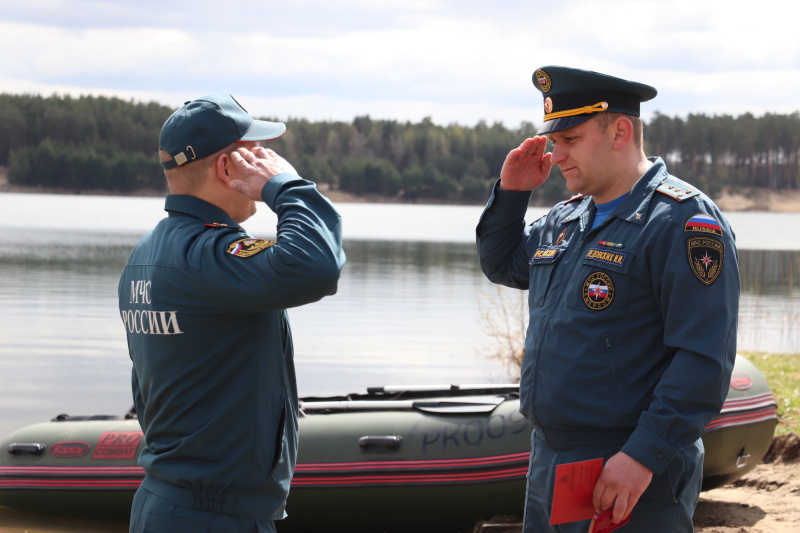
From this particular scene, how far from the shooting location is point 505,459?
449cm

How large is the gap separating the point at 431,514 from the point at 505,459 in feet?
1.57

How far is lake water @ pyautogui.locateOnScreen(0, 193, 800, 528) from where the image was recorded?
29.8ft

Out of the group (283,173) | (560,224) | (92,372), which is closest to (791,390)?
(560,224)

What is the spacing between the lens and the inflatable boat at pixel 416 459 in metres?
4.52

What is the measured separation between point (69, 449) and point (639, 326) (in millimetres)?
3721

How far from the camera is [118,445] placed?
4.89m

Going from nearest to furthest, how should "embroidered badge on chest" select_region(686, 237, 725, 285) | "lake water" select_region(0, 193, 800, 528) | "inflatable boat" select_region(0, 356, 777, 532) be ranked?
"embroidered badge on chest" select_region(686, 237, 725, 285) → "inflatable boat" select_region(0, 356, 777, 532) → "lake water" select_region(0, 193, 800, 528)

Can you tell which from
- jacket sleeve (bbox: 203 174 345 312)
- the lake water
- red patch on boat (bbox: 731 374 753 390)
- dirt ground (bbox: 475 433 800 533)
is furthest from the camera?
the lake water

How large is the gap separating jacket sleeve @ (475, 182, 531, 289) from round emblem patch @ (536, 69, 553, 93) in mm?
340

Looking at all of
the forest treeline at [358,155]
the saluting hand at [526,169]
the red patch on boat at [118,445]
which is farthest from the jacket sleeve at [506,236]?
the forest treeline at [358,155]

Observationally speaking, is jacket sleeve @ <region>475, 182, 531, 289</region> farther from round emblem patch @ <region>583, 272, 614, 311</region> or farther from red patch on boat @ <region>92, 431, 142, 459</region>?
red patch on boat @ <region>92, 431, 142, 459</region>

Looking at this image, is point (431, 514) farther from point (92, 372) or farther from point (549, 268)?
point (92, 372)

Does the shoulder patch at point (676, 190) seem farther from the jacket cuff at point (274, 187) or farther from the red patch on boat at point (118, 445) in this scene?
the red patch on boat at point (118, 445)

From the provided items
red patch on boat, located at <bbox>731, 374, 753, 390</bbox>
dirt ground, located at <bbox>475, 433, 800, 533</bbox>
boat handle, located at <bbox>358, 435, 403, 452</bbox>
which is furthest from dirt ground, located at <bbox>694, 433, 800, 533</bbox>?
boat handle, located at <bbox>358, 435, 403, 452</bbox>
